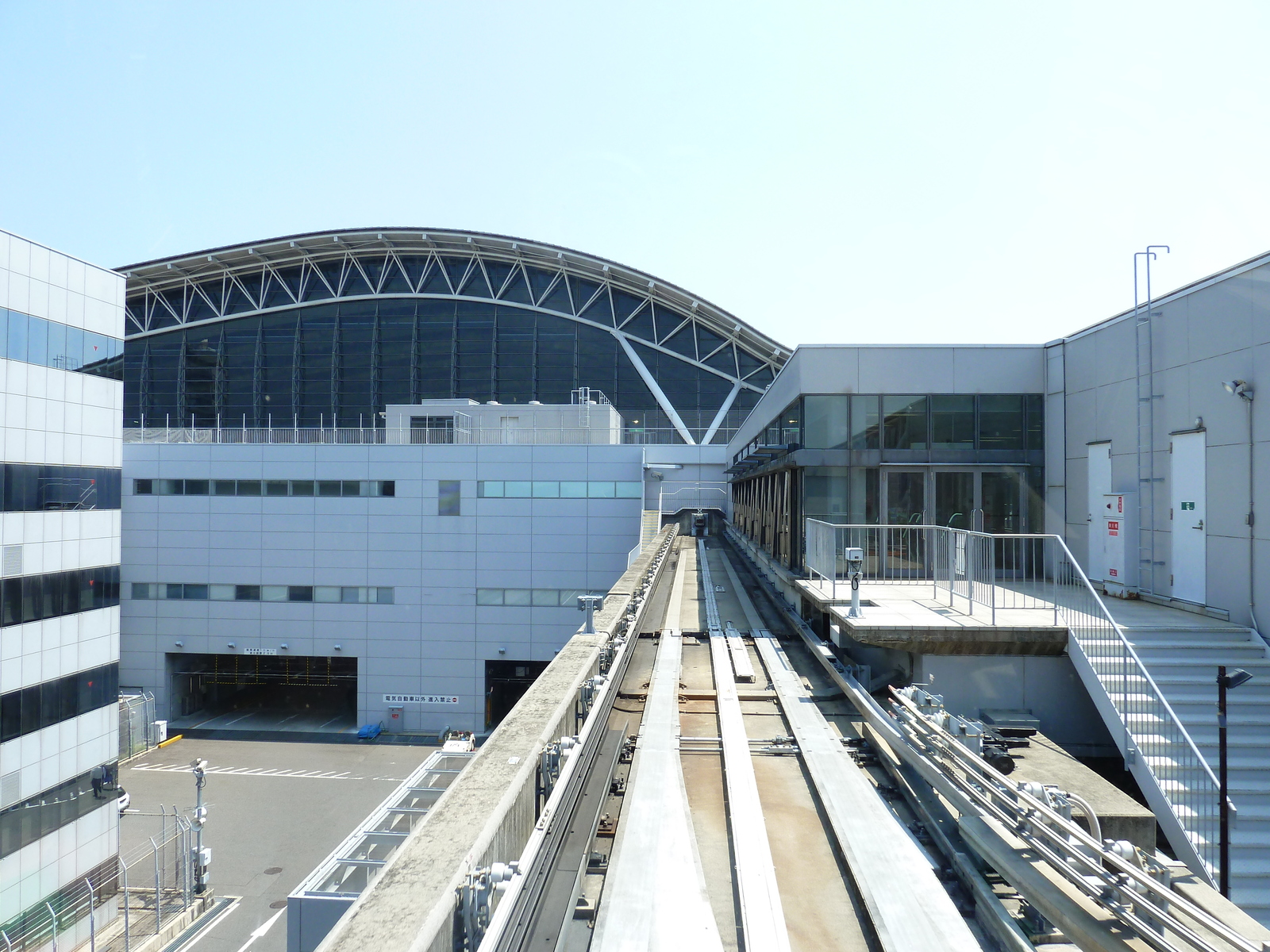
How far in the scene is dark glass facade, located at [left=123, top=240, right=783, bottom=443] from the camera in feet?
151

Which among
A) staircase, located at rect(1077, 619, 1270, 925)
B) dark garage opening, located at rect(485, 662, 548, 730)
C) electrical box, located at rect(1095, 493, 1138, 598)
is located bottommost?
dark garage opening, located at rect(485, 662, 548, 730)

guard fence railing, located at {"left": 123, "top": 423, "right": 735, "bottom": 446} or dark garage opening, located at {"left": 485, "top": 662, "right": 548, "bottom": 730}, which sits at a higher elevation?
guard fence railing, located at {"left": 123, "top": 423, "right": 735, "bottom": 446}

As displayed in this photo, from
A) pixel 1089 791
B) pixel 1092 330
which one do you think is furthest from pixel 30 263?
pixel 1092 330

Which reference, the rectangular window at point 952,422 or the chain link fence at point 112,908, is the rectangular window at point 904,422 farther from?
the chain link fence at point 112,908

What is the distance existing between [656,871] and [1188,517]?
397 inches

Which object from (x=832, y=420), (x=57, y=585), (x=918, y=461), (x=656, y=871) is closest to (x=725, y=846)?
(x=656, y=871)

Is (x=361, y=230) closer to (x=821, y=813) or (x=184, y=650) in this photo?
(x=184, y=650)

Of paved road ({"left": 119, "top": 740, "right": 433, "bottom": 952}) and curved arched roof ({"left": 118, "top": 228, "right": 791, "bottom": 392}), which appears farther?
curved arched roof ({"left": 118, "top": 228, "right": 791, "bottom": 392})

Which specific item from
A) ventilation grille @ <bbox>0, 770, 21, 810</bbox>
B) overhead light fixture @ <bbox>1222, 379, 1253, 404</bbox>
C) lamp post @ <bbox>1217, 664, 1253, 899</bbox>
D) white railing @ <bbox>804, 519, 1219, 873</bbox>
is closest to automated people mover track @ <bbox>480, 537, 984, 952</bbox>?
lamp post @ <bbox>1217, 664, 1253, 899</bbox>

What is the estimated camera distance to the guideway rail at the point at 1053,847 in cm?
236

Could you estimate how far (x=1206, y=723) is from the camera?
6410 mm

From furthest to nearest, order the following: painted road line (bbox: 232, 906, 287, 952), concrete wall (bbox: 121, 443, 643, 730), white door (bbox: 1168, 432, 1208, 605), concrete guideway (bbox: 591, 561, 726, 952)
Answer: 1. concrete wall (bbox: 121, 443, 643, 730)
2. painted road line (bbox: 232, 906, 287, 952)
3. white door (bbox: 1168, 432, 1208, 605)
4. concrete guideway (bbox: 591, 561, 726, 952)

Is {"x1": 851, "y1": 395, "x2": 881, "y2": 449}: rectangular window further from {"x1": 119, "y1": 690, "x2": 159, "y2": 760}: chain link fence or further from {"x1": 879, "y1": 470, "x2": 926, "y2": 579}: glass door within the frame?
{"x1": 119, "y1": 690, "x2": 159, "y2": 760}: chain link fence

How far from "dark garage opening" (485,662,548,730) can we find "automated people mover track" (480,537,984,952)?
85.2 ft
